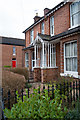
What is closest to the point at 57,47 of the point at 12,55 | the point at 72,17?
the point at 72,17

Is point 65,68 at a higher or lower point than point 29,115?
higher

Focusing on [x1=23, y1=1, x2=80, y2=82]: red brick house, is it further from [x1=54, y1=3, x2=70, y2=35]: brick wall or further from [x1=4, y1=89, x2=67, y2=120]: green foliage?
[x1=4, y1=89, x2=67, y2=120]: green foliage

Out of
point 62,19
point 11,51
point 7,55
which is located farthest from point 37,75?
point 11,51

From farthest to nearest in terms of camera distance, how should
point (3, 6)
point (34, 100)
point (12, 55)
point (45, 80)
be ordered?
point (12, 55), point (45, 80), point (3, 6), point (34, 100)

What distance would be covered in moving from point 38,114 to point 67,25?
7641 mm

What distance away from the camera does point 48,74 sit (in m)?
9.02

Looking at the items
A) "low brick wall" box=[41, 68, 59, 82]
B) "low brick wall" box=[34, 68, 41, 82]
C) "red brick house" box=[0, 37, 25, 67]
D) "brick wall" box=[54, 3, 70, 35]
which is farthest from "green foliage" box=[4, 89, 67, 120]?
"red brick house" box=[0, 37, 25, 67]

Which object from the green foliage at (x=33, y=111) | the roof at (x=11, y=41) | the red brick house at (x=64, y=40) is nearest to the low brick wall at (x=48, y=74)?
the red brick house at (x=64, y=40)

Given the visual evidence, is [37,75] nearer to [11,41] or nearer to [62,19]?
[62,19]

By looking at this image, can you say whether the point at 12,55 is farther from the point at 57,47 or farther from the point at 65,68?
the point at 65,68

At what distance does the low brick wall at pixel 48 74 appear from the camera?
8758 mm

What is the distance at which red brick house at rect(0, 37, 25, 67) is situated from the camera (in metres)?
23.8

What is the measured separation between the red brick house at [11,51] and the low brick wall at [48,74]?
16828 mm

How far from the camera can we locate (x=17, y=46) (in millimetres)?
26031
